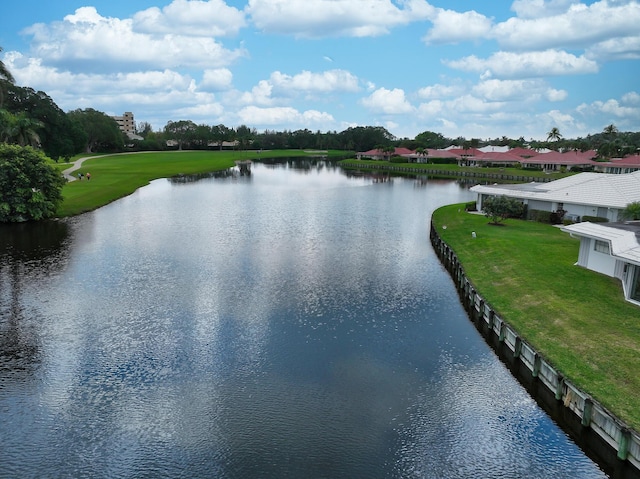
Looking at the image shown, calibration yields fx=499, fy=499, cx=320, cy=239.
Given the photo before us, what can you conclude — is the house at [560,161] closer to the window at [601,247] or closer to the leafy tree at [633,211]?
the leafy tree at [633,211]

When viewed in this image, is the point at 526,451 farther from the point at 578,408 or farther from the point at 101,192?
the point at 101,192

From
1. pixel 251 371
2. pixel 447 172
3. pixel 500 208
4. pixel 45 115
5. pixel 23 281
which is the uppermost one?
pixel 45 115

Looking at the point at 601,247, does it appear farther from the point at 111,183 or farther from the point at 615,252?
the point at 111,183

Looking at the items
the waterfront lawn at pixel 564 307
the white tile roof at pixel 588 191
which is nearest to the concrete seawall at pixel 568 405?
the waterfront lawn at pixel 564 307

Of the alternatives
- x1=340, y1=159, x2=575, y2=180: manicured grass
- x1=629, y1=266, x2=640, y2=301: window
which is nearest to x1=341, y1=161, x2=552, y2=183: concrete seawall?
x1=340, y1=159, x2=575, y2=180: manicured grass

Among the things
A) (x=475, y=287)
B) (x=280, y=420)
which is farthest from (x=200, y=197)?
(x=280, y=420)

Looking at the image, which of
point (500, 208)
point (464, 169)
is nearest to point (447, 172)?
point (464, 169)

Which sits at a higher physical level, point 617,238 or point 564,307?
point 617,238
